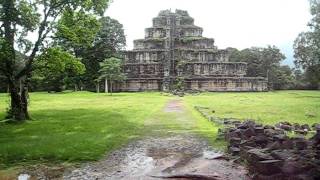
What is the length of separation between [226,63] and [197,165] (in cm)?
5810

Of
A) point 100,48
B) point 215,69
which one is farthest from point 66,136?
point 100,48

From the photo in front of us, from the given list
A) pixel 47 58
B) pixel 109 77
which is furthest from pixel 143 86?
pixel 47 58

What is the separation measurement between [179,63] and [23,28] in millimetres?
48570

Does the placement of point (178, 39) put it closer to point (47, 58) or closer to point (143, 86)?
point (143, 86)

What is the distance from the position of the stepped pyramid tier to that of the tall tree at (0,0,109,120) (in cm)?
4395

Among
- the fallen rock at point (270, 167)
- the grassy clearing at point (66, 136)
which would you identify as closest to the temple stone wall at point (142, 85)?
the grassy clearing at point (66, 136)

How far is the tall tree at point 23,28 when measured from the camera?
21938 mm

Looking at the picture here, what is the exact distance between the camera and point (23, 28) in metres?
23.0

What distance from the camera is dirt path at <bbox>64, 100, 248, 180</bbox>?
37.0ft

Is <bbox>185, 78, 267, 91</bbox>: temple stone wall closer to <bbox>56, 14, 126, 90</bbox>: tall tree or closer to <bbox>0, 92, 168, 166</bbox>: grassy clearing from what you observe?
<bbox>56, 14, 126, 90</bbox>: tall tree

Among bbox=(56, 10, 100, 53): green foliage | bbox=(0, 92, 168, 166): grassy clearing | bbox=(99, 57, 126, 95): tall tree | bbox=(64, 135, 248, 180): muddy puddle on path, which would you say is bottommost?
bbox=(64, 135, 248, 180): muddy puddle on path

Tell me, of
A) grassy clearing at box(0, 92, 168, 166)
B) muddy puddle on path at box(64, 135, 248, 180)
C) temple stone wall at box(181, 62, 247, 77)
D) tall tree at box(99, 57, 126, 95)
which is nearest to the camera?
muddy puddle on path at box(64, 135, 248, 180)

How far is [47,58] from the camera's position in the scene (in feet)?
79.7

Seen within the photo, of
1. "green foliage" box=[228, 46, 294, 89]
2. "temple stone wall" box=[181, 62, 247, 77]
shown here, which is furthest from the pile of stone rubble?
"green foliage" box=[228, 46, 294, 89]
